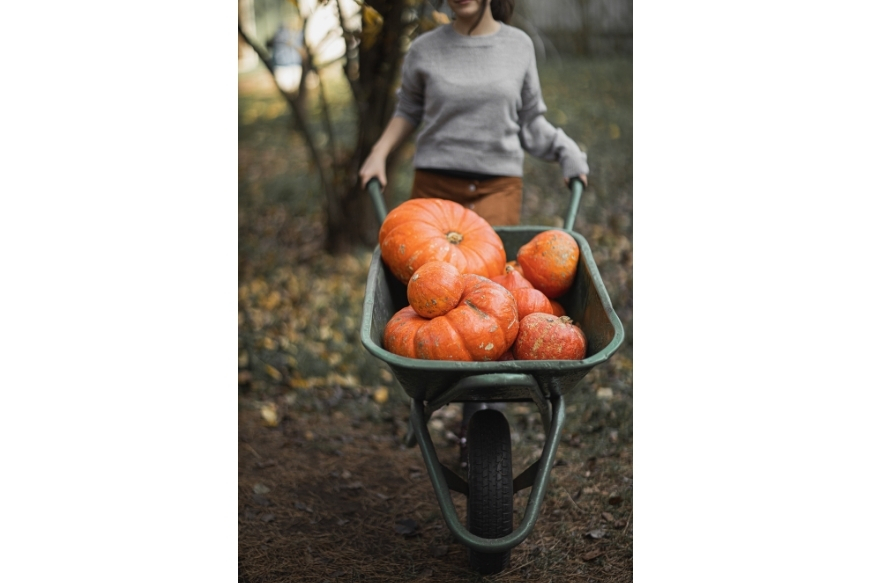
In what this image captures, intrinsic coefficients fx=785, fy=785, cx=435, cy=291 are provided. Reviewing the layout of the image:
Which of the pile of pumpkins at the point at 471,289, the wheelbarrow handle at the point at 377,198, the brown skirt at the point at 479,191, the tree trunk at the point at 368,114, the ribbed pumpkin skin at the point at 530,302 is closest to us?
the pile of pumpkins at the point at 471,289

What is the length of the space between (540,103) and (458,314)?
50.1 inches

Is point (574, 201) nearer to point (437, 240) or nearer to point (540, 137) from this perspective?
point (540, 137)

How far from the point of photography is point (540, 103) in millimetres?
3023

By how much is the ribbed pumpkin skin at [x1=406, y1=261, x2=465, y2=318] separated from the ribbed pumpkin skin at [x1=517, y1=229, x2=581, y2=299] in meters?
0.40

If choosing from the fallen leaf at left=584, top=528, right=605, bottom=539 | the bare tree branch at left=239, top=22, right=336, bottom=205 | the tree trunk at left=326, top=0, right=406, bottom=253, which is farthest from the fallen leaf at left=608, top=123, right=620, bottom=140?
the fallen leaf at left=584, top=528, right=605, bottom=539

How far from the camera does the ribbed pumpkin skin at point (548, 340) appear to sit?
2.10 metres

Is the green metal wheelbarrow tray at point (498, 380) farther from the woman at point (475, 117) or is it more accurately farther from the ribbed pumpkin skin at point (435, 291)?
the woman at point (475, 117)

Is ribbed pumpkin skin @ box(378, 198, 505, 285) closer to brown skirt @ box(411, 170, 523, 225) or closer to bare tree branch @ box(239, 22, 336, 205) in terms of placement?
brown skirt @ box(411, 170, 523, 225)

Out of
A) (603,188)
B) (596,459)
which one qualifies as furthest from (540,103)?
(603,188)

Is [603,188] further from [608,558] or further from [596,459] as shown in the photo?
[608,558]

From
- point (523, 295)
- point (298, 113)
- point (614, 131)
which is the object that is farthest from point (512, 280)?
point (614, 131)

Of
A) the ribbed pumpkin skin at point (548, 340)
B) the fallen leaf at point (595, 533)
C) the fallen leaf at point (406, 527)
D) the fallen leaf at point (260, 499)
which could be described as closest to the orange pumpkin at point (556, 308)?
the ribbed pumpkin skin at point (548, 340)

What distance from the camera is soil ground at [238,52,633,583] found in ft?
8.85

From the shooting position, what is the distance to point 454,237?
2523 millimetres
